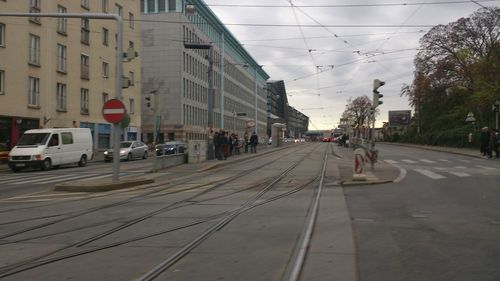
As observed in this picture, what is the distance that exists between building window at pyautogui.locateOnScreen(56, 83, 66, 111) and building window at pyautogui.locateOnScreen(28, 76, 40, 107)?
8.43 feet

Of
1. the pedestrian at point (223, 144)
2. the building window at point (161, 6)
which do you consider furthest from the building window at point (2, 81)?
the building window at point (161, 6)

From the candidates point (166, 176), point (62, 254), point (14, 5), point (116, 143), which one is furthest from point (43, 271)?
point (14, 5)

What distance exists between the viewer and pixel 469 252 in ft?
24.1

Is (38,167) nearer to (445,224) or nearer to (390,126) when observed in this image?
(445,224)

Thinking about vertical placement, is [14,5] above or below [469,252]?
above

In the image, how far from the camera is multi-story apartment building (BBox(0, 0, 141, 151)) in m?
36.7

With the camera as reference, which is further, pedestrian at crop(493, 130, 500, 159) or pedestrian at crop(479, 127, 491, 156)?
pedestrian at crop(479, 127, 491, 156)

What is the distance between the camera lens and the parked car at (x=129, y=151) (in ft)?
124

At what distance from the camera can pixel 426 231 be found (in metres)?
8.93

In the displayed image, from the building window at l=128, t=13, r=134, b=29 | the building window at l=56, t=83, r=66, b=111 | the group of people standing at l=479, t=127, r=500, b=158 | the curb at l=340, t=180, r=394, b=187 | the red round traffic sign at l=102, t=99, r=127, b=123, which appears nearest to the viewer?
the red round traffic sign at l=102, t=99, r=127, b=123

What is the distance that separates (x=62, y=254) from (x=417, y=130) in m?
80.0

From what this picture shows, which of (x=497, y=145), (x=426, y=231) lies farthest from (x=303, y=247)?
(x=497, y=145)

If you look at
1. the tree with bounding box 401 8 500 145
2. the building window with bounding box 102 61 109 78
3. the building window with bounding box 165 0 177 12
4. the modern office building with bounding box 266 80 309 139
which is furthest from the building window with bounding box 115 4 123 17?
the modern office building with bounding box 266 80 309 139

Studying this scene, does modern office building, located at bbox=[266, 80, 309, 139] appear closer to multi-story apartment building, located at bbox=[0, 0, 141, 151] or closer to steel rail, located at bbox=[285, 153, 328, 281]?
multi-story apartment building, located at bbox=[0, 0, 141, 151]
